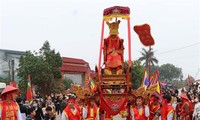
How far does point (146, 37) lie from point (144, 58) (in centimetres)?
4595

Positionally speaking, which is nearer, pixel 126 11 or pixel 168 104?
pixel 168 104

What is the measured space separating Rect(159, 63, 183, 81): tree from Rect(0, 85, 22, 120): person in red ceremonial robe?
77070 millimetres

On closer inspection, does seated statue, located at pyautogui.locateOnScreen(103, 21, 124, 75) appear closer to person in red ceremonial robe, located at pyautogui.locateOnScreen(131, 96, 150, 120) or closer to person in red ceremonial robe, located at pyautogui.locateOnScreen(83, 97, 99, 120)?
person in red ceremonial robe, located at pyautogui.locateOnScreen(83, 97, 99, 120)

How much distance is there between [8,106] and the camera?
5.98 metres

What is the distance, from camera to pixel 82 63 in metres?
45.5

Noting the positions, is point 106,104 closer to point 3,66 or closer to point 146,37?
point 146,37

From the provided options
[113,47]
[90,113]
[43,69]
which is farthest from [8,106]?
[43,69]

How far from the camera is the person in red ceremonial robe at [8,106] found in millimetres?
5914

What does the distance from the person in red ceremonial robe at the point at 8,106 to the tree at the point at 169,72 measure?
77.1 m

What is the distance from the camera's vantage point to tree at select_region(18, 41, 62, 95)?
28500mm

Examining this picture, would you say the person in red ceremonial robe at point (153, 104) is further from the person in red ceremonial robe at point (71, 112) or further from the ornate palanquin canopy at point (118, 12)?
the ornate palanquin canopy at point (118, 12)

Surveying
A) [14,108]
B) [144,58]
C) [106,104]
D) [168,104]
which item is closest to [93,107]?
[106,104]

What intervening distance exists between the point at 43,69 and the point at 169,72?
58.3 m

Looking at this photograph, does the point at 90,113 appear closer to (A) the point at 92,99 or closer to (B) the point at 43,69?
(A) the point at 92,99
